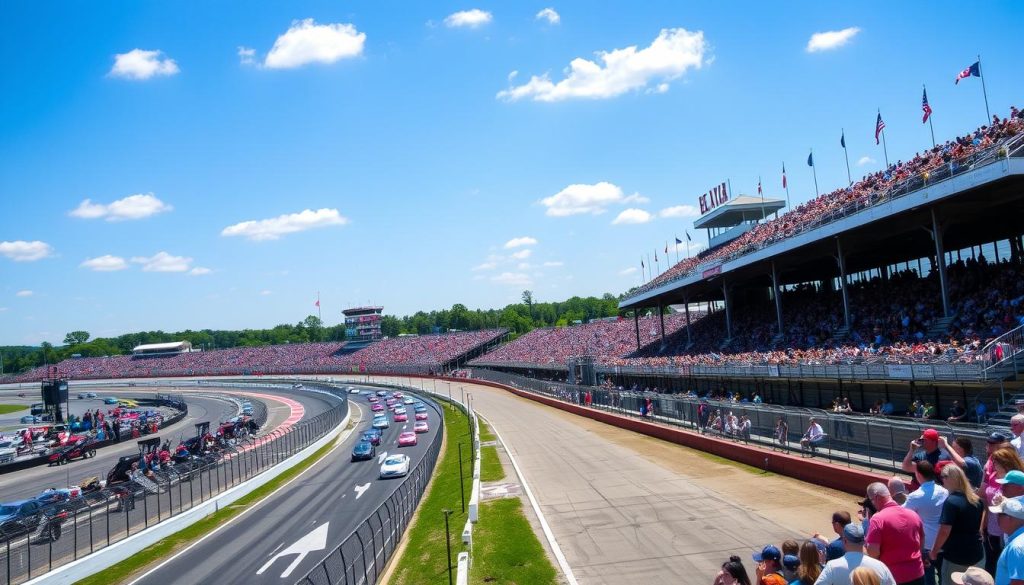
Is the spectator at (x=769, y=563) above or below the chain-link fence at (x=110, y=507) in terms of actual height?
above

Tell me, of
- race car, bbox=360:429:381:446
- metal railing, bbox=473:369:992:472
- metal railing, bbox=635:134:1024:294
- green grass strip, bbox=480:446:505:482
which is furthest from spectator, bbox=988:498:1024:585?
race car, bbox=360:429:381:446

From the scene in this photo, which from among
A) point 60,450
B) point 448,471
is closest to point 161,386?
point 60,450

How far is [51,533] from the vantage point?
21078 millimetres

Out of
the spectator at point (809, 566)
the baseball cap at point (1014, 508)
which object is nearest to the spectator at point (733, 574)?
the spectator at point (809, 566)

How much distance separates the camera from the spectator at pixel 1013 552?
5.41 metres

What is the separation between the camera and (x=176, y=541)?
25.2 meters

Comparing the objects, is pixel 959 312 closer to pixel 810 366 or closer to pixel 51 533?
pixel 810 366

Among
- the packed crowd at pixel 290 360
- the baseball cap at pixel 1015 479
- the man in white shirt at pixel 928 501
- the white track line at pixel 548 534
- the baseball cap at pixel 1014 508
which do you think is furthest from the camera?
the packed crowd at pixel 290 360

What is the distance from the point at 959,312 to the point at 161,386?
480 ft

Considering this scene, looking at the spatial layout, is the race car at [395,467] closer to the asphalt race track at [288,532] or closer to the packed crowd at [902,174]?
the asphalt race track at [288,532]

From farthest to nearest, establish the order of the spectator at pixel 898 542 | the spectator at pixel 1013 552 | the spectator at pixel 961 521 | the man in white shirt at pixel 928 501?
1. the man in white shirt at pixel 928 501
2. the spectator at pixel 961 521
3. the spectator at pixel 898 542
4. the spectator at pixel 1013 552

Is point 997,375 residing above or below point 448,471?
above

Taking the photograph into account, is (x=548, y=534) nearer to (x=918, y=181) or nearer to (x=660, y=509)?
(x=660, y=509)

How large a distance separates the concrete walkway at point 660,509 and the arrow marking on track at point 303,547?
7846mm
